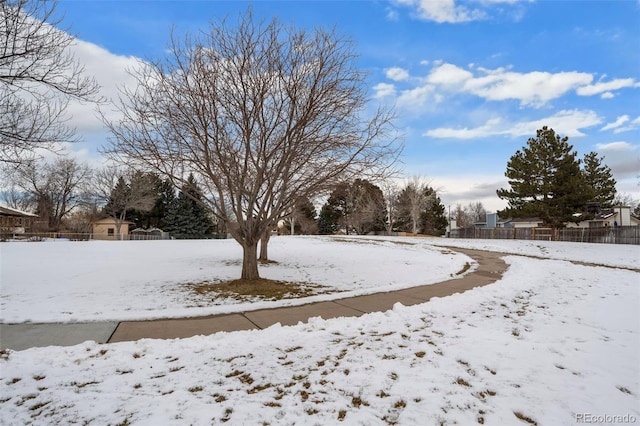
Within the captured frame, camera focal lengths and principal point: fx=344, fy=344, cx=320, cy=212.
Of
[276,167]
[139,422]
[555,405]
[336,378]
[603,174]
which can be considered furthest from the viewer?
[603,174]

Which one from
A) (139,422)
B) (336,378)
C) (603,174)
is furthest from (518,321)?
(603,174)

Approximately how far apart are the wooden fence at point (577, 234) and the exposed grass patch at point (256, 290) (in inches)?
970

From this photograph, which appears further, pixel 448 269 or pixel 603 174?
pixel 603 174

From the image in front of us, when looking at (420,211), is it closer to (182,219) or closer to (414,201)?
(414,201)

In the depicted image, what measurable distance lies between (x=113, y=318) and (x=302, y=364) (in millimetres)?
3717

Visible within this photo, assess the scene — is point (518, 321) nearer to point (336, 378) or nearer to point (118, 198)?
point (336, 378)

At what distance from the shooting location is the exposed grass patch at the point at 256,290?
782cm

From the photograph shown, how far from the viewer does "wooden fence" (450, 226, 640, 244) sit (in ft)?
75.3

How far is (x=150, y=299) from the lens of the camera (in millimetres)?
7539

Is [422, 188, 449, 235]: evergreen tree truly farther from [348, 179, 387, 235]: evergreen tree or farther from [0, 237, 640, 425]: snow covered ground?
[0, 237, 640, 425]: snow covered ground

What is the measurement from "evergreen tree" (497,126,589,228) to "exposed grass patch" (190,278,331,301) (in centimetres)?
2602

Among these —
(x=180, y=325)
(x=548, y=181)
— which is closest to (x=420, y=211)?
(x=548, y=181)

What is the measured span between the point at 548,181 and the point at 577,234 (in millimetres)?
4843

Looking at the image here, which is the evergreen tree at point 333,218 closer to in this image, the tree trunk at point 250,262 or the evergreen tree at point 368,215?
the evergreen tree at point 368,215
